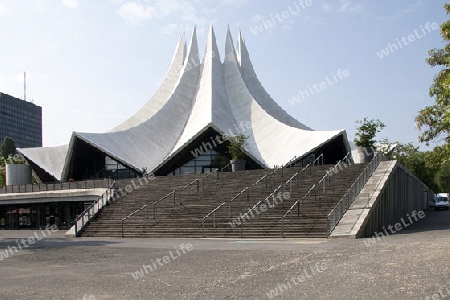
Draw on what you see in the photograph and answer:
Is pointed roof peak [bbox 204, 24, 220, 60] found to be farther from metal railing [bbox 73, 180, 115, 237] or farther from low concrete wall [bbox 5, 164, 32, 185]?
metal railing [bbox 73, 180, 115, 237]

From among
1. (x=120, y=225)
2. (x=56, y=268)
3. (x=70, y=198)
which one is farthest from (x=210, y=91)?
(x=56, y=268)

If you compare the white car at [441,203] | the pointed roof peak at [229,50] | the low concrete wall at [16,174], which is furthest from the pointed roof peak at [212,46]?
the white car at [441,203]

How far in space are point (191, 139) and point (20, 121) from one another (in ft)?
275

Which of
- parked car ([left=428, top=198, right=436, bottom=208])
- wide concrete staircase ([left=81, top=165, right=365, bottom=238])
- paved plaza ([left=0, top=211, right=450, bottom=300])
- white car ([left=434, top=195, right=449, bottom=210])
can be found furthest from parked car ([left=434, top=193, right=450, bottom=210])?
paved plaza ([left=0, top=211, right=450, bottom=300])

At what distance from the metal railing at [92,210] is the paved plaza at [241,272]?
278 inches

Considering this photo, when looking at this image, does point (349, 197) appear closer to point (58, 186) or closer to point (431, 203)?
point (58, 186)

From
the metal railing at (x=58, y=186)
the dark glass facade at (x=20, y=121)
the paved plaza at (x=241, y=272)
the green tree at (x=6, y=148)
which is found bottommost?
the paved plaza at (x=241, y=272)

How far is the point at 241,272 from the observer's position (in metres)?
8.64

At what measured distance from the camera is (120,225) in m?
19.6

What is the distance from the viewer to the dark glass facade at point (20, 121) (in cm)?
10106

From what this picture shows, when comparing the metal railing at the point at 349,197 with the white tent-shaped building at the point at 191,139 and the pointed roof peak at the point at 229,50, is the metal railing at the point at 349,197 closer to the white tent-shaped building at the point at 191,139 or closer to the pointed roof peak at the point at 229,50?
the white tent-shaped building at the point at 191,139

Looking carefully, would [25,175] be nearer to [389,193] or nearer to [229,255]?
[389,193]

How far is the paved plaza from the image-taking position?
688 cm

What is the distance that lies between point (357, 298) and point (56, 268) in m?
6.32
